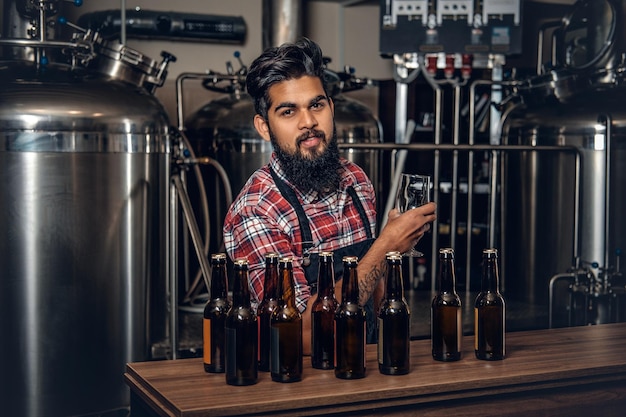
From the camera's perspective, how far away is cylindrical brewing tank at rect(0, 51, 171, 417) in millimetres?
3391

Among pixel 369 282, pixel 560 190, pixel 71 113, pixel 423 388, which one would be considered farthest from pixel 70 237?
pixel 560 190

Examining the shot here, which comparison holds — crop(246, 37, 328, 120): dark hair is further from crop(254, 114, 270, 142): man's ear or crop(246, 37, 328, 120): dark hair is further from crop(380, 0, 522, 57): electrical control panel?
crop(380, 0, 522, 57): electrical control panel

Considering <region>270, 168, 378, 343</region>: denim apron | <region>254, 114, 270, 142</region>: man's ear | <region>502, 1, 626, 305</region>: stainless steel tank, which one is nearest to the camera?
<region>270, 168, 378, 343</region>: denim apron

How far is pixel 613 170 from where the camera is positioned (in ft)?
14.4

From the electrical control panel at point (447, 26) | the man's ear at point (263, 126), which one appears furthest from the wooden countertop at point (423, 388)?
the electrical control panel at point (447, 26)

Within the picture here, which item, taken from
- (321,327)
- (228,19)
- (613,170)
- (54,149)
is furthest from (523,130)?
(321,327)

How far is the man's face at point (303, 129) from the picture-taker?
8.12 feet

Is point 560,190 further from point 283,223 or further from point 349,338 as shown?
point 349,338

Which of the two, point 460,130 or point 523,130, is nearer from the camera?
point 523,130

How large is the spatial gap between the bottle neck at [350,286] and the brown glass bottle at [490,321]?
1.11ft

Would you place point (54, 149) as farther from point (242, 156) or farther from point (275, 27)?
point (275, 27)

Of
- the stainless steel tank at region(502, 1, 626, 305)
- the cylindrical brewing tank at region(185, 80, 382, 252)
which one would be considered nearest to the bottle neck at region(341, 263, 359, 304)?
the stainless steel tank at region(502, 1, 626, 305)

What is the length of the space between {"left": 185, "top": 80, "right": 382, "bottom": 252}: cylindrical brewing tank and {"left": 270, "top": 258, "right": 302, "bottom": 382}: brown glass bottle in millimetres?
2973

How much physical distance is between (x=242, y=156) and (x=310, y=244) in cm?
238
